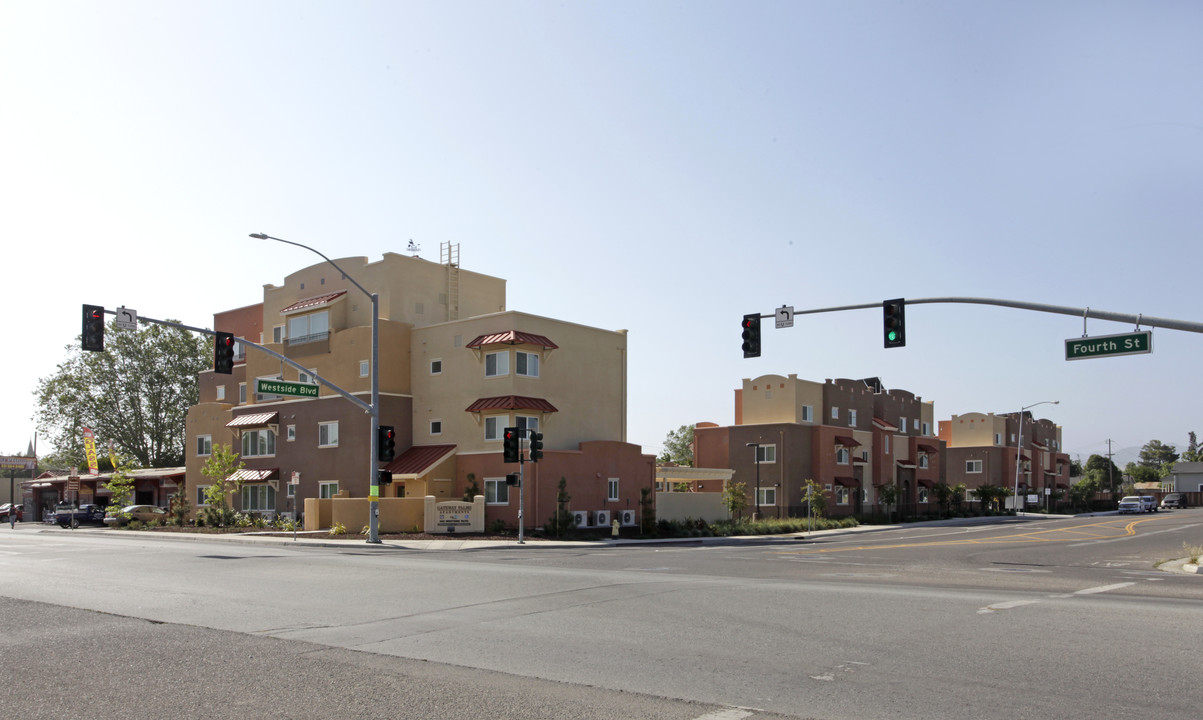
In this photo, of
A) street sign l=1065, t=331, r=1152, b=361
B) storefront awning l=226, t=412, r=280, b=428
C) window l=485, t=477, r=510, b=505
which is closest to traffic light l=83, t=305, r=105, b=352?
window l=485, t=477, r=510, b=505

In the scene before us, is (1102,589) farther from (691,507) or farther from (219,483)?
(219,483)

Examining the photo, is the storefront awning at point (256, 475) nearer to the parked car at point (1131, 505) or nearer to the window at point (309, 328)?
the window at point (309, 328)

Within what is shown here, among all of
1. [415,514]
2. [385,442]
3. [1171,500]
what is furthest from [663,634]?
[1171,500]

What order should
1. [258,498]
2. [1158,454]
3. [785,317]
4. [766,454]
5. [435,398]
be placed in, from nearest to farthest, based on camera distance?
[785,317] < [435,398] < [258,498] < [766,454] < [1158,454]

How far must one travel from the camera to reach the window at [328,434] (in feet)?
157

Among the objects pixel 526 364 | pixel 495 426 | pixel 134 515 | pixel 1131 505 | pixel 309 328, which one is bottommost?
pixel 1131 505

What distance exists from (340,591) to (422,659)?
23.0 ft

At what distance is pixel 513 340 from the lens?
41938mm

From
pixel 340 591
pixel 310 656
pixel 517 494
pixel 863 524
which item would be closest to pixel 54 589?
pixel 340 591

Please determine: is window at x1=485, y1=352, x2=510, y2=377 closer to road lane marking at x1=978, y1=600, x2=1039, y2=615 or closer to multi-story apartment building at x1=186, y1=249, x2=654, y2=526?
multi-story apartment building at x1=186, y1=249, x2=654, y2=526

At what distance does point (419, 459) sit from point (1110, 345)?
107ft

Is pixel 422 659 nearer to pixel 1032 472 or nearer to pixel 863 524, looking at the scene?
pixel 863 524

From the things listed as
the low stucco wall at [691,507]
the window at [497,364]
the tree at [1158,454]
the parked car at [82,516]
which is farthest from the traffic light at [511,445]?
the tree at [1158,454]

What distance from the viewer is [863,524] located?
6303cm
